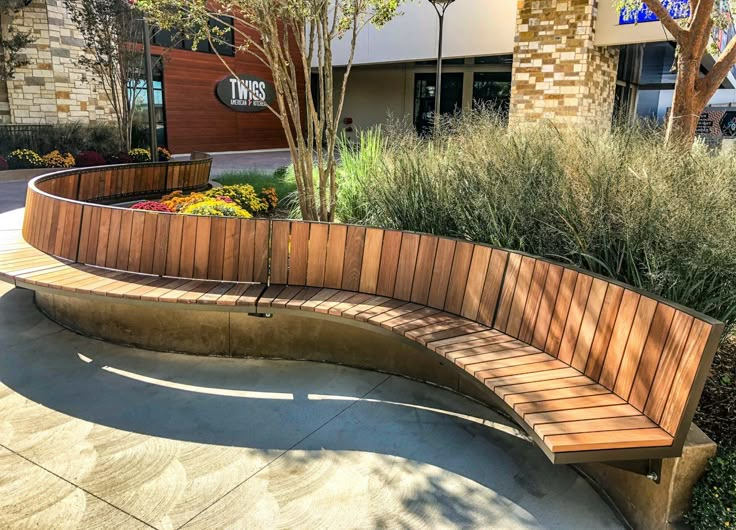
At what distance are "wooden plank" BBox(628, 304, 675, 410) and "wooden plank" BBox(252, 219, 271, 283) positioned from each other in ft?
8.54

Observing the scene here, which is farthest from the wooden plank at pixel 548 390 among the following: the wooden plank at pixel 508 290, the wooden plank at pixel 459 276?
the wooden plank at pixel 459 276

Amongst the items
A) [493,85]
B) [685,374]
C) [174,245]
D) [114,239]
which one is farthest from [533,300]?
[493,85]

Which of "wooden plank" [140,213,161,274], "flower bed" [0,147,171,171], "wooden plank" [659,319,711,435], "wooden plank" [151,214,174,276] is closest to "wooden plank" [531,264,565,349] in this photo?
"wooden plank" [659,319,711,435]

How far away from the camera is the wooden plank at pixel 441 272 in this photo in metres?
3.70

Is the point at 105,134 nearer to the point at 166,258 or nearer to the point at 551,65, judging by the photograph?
the point at 551,65

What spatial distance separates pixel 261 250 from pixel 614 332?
2483 millimetres

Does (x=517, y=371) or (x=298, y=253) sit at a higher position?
(x=298, y=253)

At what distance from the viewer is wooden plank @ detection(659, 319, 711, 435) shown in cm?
223

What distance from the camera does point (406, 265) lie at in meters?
3.91

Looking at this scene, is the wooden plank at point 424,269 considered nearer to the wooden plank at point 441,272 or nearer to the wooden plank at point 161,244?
the wooden plank at point 441,272

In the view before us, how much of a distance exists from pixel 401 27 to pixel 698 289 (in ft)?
57.6

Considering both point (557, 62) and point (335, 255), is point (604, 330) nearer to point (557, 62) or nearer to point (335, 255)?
point (335, 255)

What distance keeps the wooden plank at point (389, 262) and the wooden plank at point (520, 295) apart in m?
0.94

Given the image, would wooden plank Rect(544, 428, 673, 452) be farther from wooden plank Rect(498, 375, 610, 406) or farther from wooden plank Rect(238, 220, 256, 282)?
wooden plank Rect(238, 220, 256, 282)
